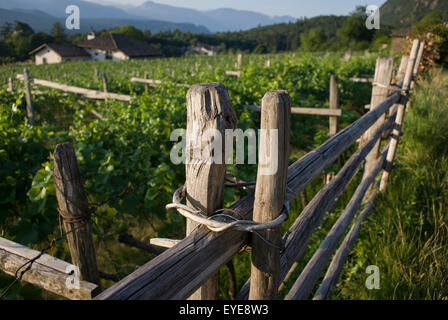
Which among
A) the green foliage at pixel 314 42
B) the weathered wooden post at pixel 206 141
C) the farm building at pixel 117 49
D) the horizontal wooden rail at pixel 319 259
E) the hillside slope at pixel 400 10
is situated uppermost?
the hillside slope at pixel 400 10

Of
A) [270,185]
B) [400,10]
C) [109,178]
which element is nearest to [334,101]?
[109,178]

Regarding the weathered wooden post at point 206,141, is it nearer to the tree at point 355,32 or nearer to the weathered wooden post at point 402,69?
the weathered wooden post at point 402,69

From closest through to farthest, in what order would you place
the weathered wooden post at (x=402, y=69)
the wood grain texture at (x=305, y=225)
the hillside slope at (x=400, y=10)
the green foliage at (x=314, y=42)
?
the wood grain texture at (x=305, y=225) → the weathered wooden post at (x=402, y=69) → the hillside slope at (x=400, y=10) → the green foliage at (x=314, y=42)

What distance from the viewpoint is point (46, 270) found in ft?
4.17

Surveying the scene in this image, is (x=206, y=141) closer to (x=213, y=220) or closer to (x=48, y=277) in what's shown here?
(x=213, y=220)

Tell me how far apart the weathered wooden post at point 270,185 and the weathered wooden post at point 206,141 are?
128mm

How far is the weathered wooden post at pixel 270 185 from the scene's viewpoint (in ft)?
3.42

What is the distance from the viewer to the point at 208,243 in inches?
39.8

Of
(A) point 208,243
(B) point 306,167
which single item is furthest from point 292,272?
(A) point 208,243

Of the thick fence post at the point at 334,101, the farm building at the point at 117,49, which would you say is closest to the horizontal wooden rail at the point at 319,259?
the thick fence post at the point at 334,101

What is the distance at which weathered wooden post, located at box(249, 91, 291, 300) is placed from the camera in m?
1.04

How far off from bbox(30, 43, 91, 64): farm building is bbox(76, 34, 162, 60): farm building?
1.95m
